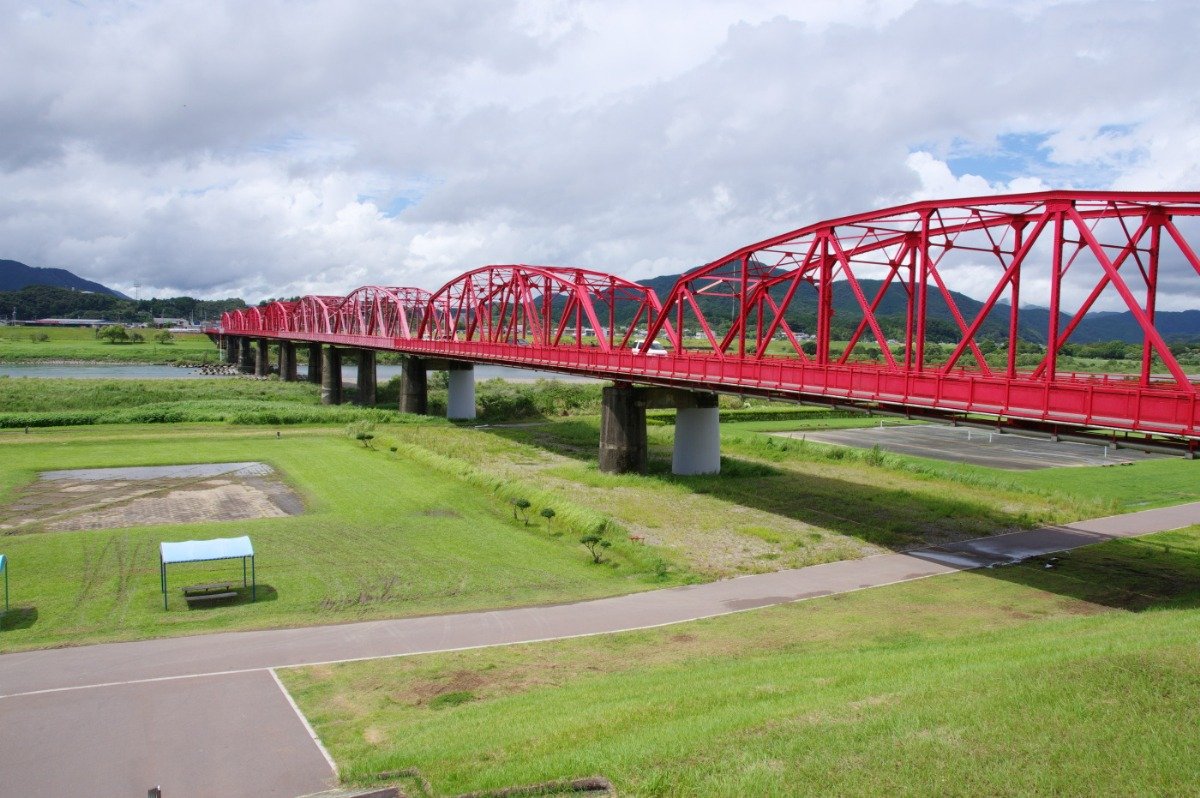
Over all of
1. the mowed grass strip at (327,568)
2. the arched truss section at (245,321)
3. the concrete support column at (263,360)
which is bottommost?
the mowed grass strip at (327,568)

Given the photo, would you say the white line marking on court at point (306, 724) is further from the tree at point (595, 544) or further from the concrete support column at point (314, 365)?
the concrete support column at point (314, 365)

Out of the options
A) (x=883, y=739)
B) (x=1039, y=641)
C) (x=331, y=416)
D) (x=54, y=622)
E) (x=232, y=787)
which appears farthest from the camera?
(x=331, y=416)

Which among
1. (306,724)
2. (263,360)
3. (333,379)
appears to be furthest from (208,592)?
(263,360)

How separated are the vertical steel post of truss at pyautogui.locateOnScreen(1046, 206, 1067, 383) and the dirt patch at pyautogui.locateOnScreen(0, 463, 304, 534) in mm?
26578

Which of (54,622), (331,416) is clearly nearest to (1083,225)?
(54,622)

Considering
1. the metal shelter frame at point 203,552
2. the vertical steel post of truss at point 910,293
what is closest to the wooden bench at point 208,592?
the metal shelter frame at point 203,552

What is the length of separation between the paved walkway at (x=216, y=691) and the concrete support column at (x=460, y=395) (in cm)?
5152

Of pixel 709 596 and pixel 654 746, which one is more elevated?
pixel 654 746

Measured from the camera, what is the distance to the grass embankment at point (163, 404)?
66312 millimetres

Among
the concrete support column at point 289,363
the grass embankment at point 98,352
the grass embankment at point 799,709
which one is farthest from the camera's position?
the grass embankment at point 98,352

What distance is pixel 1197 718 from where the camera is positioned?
11.4m

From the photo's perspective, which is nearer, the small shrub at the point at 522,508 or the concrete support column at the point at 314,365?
the small shrub at the point at 522,508

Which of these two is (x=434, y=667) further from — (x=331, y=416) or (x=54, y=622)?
(x=331, y=416)

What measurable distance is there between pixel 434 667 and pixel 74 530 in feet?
62.7
